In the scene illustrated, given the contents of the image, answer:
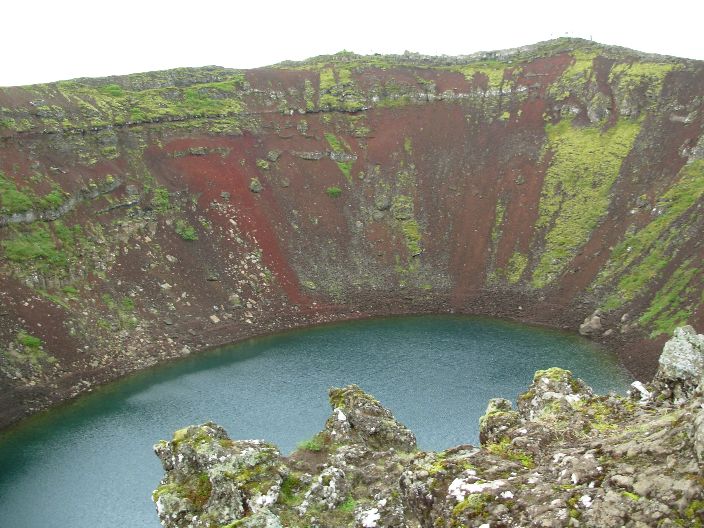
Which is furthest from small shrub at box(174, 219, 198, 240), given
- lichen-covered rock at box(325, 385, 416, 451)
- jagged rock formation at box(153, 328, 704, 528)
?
lichen-covered rock at box(325, 385, 416, 451)

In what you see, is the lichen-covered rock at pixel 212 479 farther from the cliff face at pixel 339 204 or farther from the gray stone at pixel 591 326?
the gray stone at pixel 591 326

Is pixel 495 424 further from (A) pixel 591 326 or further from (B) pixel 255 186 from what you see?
(B) pixel 255 186

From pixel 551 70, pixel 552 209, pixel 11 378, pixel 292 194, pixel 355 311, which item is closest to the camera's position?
pixel 11 378

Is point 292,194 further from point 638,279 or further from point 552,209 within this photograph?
point 638,279

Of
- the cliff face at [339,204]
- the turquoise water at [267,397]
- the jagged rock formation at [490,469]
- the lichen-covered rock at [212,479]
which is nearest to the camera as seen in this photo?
the jagged rock formation at [490,469]

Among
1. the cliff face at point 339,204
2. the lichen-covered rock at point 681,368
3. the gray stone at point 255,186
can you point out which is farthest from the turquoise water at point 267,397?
the lichen-covered rock at point 681,368


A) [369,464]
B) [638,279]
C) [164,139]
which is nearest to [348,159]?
[164,139]

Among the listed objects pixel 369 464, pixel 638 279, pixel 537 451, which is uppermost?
pixel 537 451
